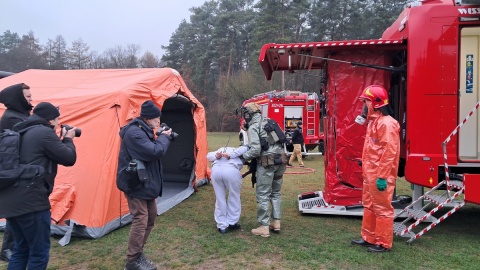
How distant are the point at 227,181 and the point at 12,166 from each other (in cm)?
284

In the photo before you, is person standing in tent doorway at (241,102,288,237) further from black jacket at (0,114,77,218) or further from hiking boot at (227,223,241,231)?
black jacket at (0,114,77,218)

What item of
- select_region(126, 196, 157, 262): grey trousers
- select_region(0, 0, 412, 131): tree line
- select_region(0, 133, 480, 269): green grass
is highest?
select_region(0, 0, 412, 131): tree line

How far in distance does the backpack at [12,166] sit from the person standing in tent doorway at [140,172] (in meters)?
0.88

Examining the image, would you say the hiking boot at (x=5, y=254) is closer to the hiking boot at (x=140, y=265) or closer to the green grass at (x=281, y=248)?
the green grass at (x=281, y=248)

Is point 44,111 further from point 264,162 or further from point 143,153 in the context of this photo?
point 264,162

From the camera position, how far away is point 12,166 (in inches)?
117

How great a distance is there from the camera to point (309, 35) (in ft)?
113

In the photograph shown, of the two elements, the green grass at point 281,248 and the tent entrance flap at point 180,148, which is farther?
the tent entrance flap at point 180,148

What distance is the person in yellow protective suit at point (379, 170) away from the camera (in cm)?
436

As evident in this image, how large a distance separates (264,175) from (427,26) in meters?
3.04

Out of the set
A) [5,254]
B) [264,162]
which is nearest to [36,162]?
[5,254]

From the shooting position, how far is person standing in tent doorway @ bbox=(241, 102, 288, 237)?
5000 mm

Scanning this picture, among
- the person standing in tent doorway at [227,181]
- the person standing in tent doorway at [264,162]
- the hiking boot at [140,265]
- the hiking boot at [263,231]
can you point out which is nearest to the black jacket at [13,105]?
the hiking boot at [140,265]

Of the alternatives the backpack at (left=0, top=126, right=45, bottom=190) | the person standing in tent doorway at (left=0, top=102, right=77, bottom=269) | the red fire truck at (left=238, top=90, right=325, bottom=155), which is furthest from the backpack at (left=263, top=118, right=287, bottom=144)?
the red fire truck at (left=238, top=90, right=325, bottom=155)
